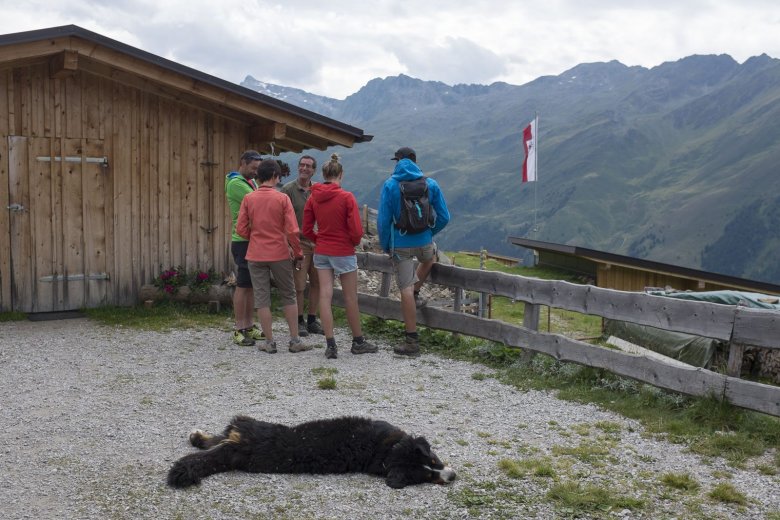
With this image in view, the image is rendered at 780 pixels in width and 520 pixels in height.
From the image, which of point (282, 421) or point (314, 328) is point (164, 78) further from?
point (282, 421)

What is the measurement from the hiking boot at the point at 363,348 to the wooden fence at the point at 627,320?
1.01 metres

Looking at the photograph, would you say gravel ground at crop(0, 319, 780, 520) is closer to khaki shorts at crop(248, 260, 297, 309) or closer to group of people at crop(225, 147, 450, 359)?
group of people at crop(225, 147, 450, 359)

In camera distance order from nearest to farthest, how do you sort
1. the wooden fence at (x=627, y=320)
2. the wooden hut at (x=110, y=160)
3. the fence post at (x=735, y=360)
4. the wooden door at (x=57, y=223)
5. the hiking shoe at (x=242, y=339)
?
the wooden fence at (x=627, y=320), the fence post at (x=735, y=360), the hiking shoe at (x=242, y=339), the wooden hut at (x=110, y=160), the wooden door at (x=57, y=223)

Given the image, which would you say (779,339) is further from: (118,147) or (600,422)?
(118,147)

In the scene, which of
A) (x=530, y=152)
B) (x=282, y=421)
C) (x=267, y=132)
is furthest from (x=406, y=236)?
(x=530, y=152)

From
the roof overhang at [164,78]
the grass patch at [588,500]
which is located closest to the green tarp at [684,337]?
the roof overhang at [164,78]

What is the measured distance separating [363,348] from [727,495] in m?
4.76

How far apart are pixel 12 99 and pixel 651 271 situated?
21.7 m

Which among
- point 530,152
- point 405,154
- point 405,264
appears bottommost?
point 405,264

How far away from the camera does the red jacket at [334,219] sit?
8383 millimetres

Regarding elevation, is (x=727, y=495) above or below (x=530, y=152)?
below

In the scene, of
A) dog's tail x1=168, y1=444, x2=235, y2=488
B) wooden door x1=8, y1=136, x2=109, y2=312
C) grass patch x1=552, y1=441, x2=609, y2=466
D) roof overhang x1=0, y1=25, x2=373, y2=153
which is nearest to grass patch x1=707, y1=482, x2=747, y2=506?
grass patch x1=552, y1=441, x2=609, y2=466

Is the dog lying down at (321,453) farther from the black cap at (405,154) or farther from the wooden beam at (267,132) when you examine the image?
the wooden beam at (267,132)

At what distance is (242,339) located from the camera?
920 centimetres
